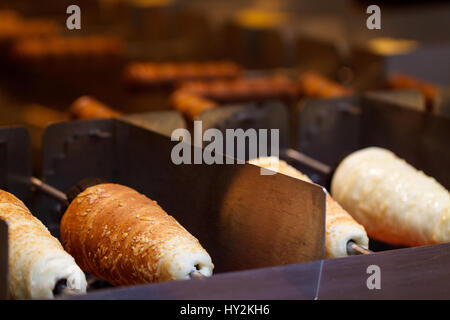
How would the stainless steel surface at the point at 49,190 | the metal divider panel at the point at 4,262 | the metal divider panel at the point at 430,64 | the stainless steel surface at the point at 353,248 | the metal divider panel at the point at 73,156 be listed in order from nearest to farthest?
the metal divider panel at the point at 4,262 < the stainless steel surface at the point at 353,248 < the stainless steel surface at the point at 49,190 < the metal divider panel at the point at 73,156 < the metal divider panel at the point at 430,64

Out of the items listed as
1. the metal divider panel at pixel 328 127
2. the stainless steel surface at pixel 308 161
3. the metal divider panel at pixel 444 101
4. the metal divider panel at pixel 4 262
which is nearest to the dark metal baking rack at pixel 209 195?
the metal divider panel at pixel 4 262

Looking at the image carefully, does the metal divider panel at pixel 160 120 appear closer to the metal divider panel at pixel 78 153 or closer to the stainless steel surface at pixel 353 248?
the metal divider panel at pixel 78 153

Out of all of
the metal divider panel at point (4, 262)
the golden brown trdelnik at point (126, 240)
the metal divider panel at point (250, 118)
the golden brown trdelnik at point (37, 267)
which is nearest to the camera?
the metal divider panel at point (4, 262)

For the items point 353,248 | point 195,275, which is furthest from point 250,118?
point 195,275

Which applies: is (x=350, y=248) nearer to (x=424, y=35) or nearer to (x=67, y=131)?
(x=67, y=131)

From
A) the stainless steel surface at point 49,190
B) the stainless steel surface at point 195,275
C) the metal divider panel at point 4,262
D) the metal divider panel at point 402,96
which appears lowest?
the stainless steel surface at point 195,275

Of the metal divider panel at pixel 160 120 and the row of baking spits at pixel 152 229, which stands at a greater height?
the metal divider panel at pixel 160 120

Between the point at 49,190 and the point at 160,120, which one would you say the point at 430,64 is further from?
the point at 49,190

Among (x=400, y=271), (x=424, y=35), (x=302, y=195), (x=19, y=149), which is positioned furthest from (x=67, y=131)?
(x=424, y=35)

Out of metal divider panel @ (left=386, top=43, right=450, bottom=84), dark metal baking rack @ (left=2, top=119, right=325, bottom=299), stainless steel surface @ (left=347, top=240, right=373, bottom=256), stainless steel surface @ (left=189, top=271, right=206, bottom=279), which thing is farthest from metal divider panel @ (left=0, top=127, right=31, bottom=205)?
metal divider panel @ (left=386, top=43, right=450, bottom=84)
